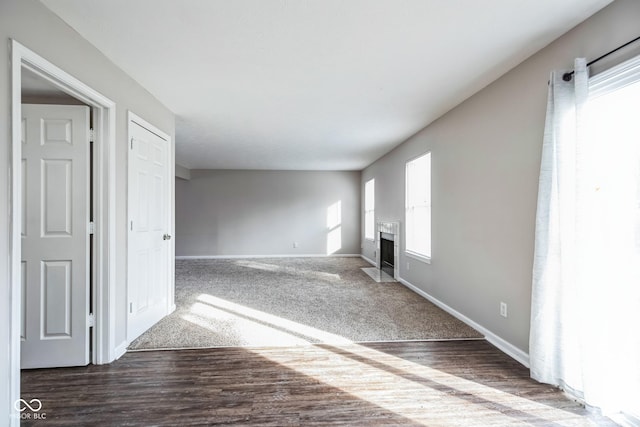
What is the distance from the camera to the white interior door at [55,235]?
2.22 metres

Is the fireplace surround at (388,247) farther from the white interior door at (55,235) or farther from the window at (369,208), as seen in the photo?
the white interior door at (55,235)

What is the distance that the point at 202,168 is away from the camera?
7934mm

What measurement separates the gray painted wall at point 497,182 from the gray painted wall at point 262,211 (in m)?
4.44

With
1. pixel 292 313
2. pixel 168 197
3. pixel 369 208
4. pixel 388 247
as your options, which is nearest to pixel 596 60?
pixel 292 313

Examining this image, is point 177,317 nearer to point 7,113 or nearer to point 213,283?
point 213,283

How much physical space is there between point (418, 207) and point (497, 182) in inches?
76.2

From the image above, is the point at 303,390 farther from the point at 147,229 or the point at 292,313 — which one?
the point at 147,229

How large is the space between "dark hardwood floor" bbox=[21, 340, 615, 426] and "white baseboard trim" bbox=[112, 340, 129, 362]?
6 cm

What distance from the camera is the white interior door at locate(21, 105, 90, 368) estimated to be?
2.22 metres

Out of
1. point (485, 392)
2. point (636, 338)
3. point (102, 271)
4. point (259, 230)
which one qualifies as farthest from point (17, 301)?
point (259, 230)

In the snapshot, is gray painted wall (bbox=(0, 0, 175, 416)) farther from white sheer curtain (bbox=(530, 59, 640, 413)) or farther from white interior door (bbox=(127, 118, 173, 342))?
white sheer curtain (bbox=(530, 59, 640, 413))

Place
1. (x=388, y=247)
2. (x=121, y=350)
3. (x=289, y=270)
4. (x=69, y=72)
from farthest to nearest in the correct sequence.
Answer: (x=289, y=270) → (x=388, y=247) → (x=121, y=350) → (x=69, y=72)

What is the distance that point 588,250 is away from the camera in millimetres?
1747

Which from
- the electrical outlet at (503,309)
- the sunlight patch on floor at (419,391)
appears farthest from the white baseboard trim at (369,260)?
the sunlight patch on floor at (419,391)
